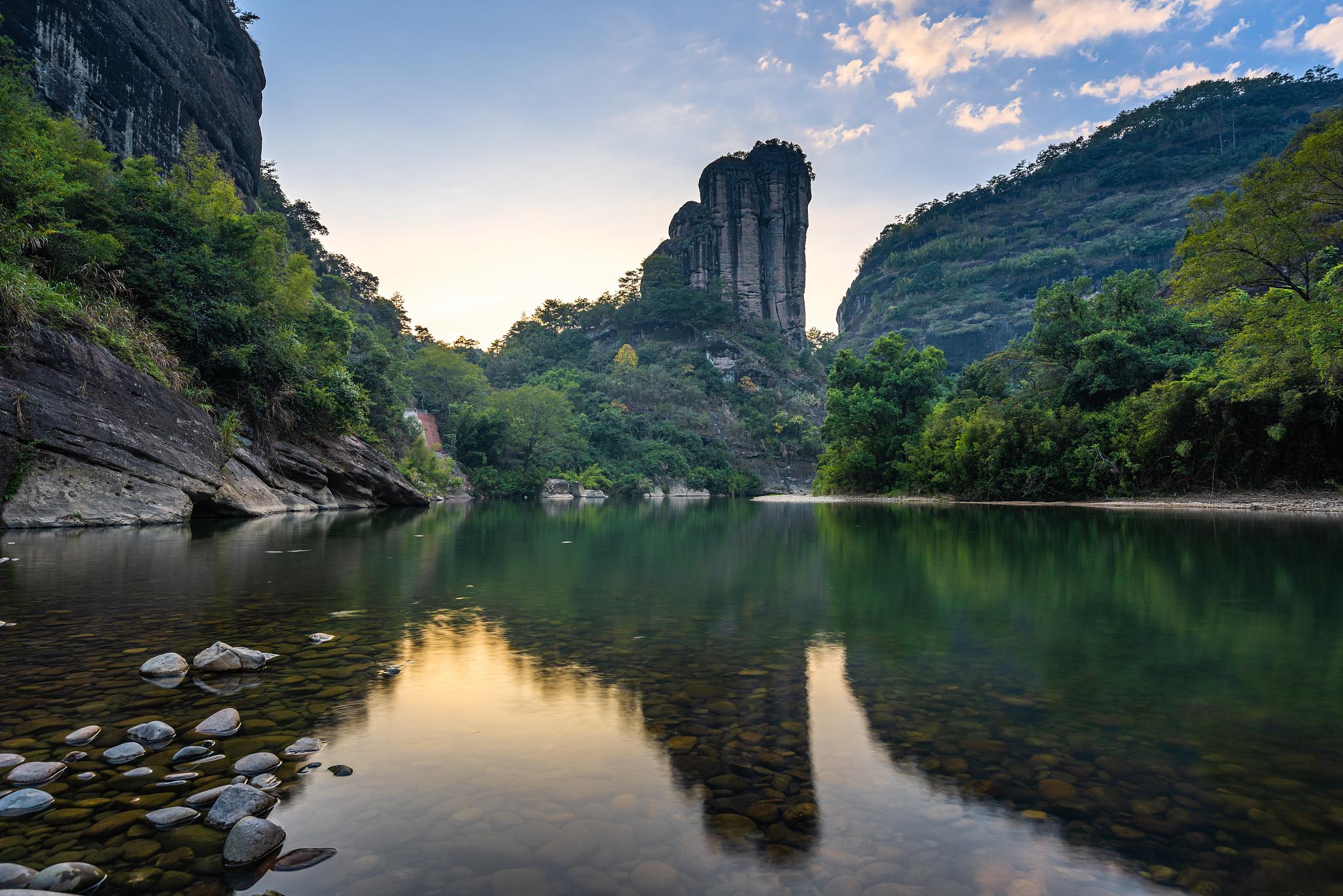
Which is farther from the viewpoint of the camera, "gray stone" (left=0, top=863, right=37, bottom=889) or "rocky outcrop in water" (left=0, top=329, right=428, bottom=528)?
"rocky outcrop in water" (left=0, top=329, right=428, bottom=528)

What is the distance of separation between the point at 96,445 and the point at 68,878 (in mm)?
14761

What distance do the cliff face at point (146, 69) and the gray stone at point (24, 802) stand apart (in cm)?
3560

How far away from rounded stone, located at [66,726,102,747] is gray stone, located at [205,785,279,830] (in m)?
1.14

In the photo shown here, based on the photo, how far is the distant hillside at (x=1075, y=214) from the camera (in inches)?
3922

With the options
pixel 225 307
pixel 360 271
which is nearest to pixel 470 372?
pixel 360 271

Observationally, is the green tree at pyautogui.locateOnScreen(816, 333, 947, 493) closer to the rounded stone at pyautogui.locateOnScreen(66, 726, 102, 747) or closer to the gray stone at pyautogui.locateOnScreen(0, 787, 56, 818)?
the rounded stone at pyautogui.locateOnScreen(66, 726, 102, 747)

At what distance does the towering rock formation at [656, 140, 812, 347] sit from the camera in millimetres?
96688

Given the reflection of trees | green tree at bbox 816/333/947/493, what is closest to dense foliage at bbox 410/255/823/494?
green tree at bbox 816/333/947/493

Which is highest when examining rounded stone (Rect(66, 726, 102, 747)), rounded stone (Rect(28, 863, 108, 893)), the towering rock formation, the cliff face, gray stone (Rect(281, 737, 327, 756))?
the towering rock formation

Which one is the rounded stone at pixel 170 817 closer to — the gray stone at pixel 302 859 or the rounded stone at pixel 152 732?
the gray stone at pixel 302 859

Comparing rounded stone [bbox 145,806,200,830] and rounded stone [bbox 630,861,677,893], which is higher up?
rounded stone [bbox 145,806,200,830]

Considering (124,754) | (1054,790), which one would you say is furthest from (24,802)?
(1054,790)

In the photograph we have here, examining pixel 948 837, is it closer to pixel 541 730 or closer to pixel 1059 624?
pixel 541 730

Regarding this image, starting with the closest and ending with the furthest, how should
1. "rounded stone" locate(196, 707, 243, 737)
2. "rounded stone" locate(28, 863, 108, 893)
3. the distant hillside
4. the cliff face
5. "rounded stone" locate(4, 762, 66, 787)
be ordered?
1. "rounded stone" locate(28, 863, 108, 893)
2. "rounded stone" locate(4, 762, 66, 787)
3. "rounded stone" locate(196, 707, 243, 737)
4. the cliff face
5. the distant hillside
